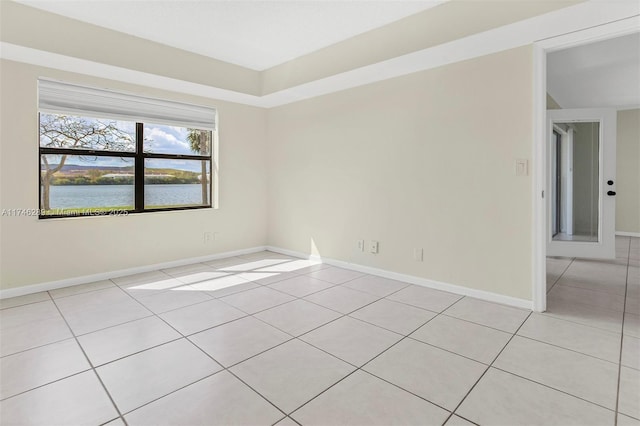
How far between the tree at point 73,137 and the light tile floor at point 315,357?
48.9 inches

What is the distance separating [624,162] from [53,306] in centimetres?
906

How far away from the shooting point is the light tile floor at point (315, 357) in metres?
1.59

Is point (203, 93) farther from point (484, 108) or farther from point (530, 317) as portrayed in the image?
point (530, 317)

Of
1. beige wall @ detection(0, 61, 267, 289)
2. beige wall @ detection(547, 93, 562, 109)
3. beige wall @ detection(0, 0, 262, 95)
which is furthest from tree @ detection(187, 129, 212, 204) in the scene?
beige wall @ detection(547, 93, 562, 109)

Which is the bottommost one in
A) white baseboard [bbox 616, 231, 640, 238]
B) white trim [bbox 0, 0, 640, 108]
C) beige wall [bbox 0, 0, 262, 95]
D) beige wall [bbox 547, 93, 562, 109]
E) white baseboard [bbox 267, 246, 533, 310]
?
white baseboard [bbox 267, 246, 533, 310]

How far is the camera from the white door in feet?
15.1

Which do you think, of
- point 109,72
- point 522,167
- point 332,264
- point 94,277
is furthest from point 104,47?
point 522,167

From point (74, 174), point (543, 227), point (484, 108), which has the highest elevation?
point (484, 108)

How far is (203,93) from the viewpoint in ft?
14.2

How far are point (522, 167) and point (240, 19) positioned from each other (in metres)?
2.82

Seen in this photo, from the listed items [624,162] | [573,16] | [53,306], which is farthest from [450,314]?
[624,162]

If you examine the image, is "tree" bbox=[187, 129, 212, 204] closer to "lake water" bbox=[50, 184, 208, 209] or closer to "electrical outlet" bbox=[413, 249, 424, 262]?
"lake water" bbox=[50, 184, 208, 209]

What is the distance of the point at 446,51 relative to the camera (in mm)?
2988

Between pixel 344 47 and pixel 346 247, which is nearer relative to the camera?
pixel 344 47
